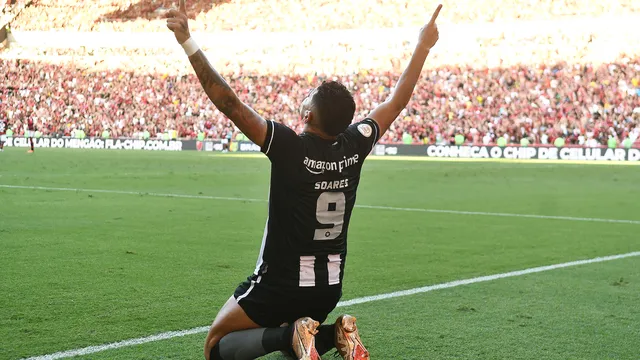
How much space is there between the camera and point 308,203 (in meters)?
3.96

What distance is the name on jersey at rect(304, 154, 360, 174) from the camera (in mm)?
3885

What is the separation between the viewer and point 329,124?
394cm

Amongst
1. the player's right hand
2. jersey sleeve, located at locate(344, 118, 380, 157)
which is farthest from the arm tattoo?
the player's right hand

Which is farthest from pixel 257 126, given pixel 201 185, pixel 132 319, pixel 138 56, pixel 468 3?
pixel 138 56

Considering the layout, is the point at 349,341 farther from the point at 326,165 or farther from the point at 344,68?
the point at 344,68

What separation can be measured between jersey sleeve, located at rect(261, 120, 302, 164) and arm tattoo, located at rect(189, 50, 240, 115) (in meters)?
0.20

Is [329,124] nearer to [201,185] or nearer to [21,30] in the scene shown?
[201,185]

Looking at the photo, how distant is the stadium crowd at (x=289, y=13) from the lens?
164 ft

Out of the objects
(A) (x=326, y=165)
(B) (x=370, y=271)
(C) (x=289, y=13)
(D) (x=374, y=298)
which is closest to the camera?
(A) (x=326, y=165)

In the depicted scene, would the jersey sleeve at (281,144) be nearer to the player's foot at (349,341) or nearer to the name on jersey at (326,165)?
the name on jersey at (326,165)

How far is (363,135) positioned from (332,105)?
37 centimetres

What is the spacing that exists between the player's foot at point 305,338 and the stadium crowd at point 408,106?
35.1 meters

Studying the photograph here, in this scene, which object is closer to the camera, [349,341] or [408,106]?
[349,341]

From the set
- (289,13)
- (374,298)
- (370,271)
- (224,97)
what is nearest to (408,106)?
(289,13)
